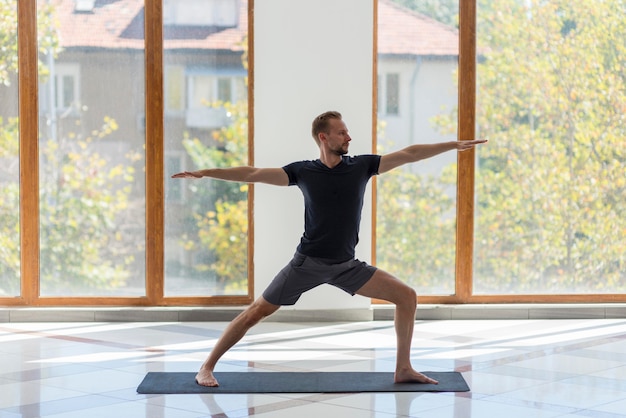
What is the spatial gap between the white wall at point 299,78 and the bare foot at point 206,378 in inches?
83.5

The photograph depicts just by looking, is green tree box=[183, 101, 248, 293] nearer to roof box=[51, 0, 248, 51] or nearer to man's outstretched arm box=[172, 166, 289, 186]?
roof box=[51, 0, 248, 51]

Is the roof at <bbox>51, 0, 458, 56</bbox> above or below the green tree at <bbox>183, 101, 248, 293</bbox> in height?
above

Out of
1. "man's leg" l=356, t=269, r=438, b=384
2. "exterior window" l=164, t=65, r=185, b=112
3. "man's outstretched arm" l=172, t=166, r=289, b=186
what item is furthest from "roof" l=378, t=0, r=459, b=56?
"man's leg" l=356, t=269, r=438, b=384

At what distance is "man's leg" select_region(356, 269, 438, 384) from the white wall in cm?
219

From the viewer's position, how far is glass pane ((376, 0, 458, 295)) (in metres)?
7.07

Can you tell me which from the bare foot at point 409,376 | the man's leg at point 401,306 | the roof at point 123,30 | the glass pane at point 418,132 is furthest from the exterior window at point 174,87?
the bare foot at point 409,376

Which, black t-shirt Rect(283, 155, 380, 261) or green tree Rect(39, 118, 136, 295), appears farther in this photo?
green tree Rect(39, 118, 136, 295)

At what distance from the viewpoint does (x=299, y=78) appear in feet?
22.2

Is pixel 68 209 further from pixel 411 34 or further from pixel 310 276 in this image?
pixel 310 276

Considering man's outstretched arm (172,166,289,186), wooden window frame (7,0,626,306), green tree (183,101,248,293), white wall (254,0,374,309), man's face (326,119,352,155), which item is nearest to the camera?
man's outstretched arm (172,166,289,186)

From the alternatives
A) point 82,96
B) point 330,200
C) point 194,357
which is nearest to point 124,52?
point 82,96

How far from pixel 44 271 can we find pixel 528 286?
11.3ft

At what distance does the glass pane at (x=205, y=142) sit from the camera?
275 inches

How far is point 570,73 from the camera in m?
7.17
